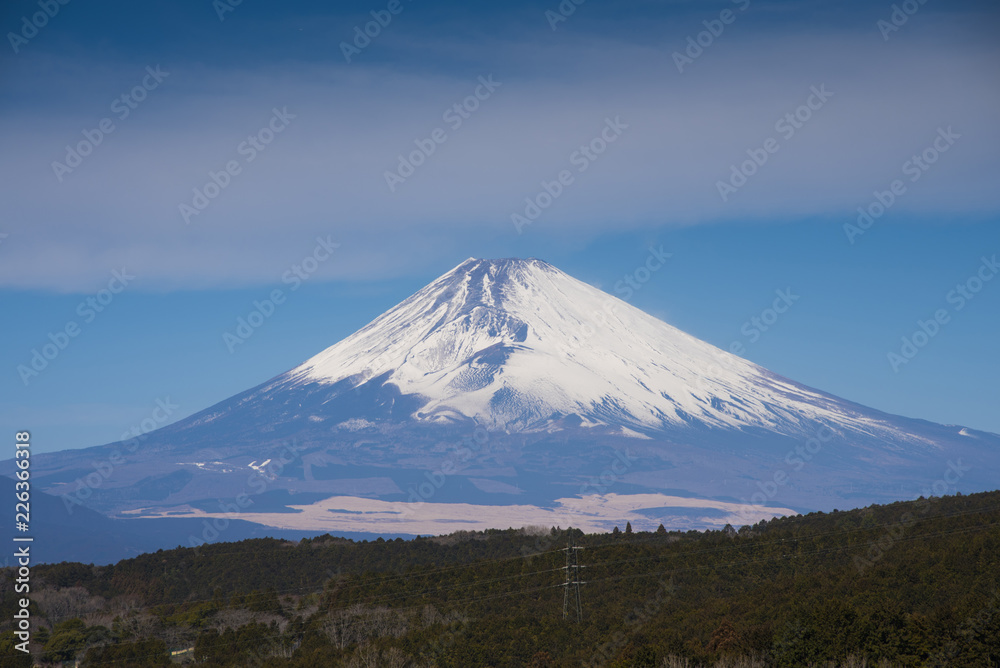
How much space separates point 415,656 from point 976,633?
29.6 metres

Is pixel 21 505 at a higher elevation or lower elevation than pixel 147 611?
higher

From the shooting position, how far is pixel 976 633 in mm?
47062

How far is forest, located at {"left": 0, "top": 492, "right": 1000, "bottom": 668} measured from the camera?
51.4 meters

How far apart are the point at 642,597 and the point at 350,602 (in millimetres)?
20676

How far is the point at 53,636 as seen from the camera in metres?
67.0

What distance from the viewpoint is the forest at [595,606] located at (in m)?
51.4

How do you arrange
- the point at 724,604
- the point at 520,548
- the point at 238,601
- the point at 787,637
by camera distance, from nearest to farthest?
the point at 787,637 < the point at 724,604 < the point at 238,601 < the point at 520,548

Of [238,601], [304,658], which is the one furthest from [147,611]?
[304,658]

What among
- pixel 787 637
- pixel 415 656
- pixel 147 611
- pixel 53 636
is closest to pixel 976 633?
pixel 787 637

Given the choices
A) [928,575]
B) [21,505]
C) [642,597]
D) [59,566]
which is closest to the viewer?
[21,505]

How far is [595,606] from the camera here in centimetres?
7244

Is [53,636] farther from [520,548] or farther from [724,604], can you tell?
[520,548]

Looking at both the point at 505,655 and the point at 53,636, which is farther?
the point at 53,636

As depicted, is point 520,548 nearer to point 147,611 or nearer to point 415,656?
point 147,611
